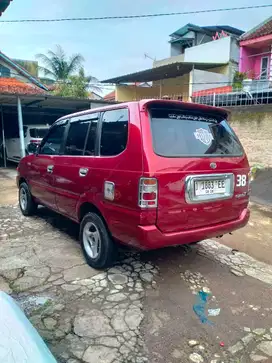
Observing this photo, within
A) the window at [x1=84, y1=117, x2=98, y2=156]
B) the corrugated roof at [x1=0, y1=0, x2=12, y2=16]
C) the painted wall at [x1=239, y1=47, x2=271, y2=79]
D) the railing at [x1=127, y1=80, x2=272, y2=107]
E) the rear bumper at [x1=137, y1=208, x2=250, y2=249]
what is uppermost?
the painted wall at [x1=239, y1=47, x2=271, y2=79]

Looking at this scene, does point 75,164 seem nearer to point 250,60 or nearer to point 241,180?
point 241,180

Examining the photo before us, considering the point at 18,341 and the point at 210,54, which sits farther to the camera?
the point at 210,54

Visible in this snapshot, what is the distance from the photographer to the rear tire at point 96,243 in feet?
10.5

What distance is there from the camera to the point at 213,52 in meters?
18.2

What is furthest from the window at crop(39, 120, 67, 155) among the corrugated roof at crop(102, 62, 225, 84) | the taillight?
the corrugated roof at crop(102, 62, 225, 84)

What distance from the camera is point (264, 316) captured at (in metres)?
2.66

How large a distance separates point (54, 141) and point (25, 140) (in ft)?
30.4

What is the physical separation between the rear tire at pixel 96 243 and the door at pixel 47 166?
3.29ft

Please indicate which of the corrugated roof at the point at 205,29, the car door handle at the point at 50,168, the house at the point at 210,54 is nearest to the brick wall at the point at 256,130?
the house at the point at 210,54

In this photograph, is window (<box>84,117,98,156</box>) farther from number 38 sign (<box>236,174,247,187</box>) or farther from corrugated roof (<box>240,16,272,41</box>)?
corrugated roof (<box>240,16,272,41</box>)

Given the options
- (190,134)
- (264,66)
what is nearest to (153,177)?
(190,134)

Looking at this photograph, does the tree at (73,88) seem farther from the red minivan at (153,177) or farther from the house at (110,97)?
the red minivan at (153,177)

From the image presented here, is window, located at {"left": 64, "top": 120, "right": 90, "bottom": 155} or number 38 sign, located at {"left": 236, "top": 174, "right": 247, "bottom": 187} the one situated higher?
window, located at {"left": 64, "top": 120, "right": 90, "bottom": 155}

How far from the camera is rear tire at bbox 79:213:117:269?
Result: 319 centimetres
